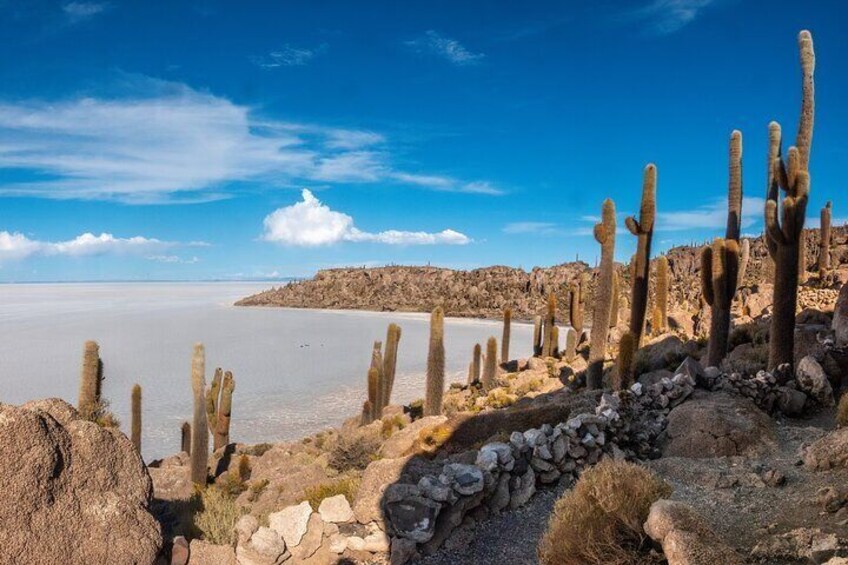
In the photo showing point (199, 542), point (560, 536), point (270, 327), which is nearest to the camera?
point (560, 536)

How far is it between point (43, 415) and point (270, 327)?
54723 millimetres

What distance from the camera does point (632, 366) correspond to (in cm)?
1386

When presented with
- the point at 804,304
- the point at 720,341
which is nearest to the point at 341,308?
the point at 804,304

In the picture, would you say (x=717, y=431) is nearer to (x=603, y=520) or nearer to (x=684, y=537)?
(x=603, y=520)

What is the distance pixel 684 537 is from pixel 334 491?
466 centimetres

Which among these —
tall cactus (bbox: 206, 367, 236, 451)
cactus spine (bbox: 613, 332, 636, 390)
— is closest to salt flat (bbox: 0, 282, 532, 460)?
tall cactus (bbox: 206, 367, 236, 451)

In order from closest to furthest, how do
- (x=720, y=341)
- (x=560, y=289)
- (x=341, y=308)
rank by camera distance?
(x=720, y=341)
(x=560, y=289)
(x=341, y=308)

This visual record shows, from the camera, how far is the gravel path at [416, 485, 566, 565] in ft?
21.2

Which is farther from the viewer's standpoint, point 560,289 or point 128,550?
point 560,289

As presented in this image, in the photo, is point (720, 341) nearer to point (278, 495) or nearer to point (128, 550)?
point (278, 495)

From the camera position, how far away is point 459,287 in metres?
80.2

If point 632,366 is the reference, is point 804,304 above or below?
above

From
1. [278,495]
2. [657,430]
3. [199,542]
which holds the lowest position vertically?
[278,495]

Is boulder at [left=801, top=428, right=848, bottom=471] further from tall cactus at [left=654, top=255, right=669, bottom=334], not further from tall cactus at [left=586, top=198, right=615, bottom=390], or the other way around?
tall cactus at [left=654, top=255, right=669, bottom=334]
